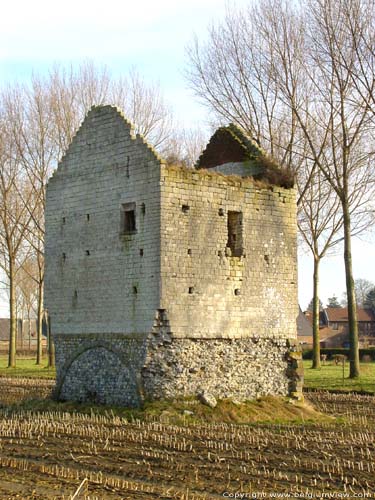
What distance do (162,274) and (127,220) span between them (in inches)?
85.7

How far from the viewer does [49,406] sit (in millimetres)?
22688

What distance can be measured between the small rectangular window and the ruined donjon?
29 mm

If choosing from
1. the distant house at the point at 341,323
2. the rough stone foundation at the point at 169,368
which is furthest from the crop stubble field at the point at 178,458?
the distant house at the point at 341,323

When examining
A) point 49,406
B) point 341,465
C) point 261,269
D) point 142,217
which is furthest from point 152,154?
point 341,465

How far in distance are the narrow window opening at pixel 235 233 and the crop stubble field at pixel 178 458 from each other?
500 centimetres

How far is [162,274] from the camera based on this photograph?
2067 centimetres

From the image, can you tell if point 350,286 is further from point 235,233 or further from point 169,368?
point 169,368

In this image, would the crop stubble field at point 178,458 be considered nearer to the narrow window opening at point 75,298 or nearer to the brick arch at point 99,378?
the brick arch at point 99,378

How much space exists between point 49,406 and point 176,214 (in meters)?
6.16

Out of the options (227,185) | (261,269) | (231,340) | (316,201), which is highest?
(316,201)

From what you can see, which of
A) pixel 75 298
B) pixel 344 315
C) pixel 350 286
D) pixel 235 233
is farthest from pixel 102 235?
pixel 344 315

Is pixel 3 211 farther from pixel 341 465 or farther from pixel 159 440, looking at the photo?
pixel 341 465

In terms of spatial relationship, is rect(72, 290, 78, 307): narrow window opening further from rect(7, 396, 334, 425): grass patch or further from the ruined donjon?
rect(7, 396, 334, 425): grass patch

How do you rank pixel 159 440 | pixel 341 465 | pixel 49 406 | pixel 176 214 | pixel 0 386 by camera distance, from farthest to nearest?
1. pixel 0 386
2. pixel 49 406
3. pixel 176 214
4. pixel 159 440
5. pixel 341 465
